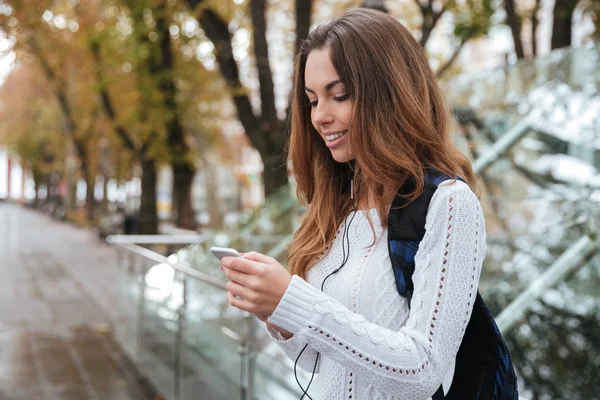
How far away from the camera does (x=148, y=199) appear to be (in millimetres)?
17156

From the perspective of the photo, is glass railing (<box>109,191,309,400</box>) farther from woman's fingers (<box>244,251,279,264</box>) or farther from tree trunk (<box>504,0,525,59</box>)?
tree trunk (<box>504,0,525,59</box>)

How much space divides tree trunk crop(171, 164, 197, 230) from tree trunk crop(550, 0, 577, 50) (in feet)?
32.5

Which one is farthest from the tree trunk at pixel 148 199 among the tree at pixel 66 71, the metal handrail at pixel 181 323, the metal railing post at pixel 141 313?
the metal railing post at pixel 141 313

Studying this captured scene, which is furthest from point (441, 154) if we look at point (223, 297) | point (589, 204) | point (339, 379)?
point (589, 204)

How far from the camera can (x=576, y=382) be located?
6129 mm

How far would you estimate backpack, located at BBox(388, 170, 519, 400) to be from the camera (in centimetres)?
142

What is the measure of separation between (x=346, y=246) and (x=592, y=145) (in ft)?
14.7

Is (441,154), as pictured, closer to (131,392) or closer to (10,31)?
(131,392)

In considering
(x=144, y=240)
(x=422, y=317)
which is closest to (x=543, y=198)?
(x=144, y=240)

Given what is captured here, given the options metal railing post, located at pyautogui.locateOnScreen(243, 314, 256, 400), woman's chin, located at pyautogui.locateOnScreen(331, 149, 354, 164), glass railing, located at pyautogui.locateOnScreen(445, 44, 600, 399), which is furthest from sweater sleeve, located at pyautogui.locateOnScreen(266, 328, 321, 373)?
glass railing, located at pyautogui.locateOnScreen(445, 44, 600, 399)

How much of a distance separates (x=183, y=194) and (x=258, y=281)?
1532cm

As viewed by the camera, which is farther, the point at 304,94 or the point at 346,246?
the point at 304,94

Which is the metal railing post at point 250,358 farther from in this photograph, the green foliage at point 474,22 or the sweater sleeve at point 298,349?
the green foliage at point 474,22

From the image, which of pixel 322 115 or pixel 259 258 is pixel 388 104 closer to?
pixel 322 115
